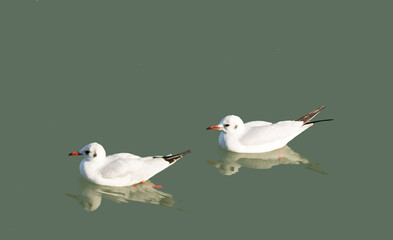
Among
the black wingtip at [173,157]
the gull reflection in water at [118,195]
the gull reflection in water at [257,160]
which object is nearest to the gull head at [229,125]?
the gull reflection in water at [257,160]

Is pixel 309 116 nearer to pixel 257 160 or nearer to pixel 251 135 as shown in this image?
pixel 251 135

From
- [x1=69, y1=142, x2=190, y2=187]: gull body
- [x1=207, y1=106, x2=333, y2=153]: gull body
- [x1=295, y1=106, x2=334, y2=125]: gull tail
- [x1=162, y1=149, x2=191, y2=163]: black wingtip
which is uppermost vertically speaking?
[x1=295, y1=106, x2=334, y2=125]: gull tail

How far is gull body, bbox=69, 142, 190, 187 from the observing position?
993cm

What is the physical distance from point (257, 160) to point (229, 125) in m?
1.01

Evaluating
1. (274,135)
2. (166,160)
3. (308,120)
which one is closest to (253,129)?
(274,135)

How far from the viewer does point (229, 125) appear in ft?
38.4

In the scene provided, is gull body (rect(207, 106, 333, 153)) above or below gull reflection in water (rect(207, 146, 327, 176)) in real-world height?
above

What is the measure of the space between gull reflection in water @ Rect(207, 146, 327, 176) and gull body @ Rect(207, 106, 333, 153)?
12cm

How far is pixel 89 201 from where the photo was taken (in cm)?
959

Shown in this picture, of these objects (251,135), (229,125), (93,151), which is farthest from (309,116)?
(93,151)

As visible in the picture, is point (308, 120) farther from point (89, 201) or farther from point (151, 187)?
point (89, 201)

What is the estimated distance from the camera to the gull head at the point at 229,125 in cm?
1170

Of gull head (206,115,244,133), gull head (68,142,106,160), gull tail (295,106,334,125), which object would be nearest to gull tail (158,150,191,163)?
gull head (68,142,106,160)

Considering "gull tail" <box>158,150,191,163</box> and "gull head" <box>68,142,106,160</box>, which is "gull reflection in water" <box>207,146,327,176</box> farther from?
"gull head" <box>68,142,106,160</box>
